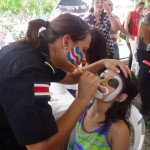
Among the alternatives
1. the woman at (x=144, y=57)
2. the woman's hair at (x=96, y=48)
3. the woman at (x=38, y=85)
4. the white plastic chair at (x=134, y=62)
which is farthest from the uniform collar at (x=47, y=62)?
the white plastic chair at (x=134, y=62)

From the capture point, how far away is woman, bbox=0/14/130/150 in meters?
0.68

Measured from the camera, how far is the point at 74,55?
920mm

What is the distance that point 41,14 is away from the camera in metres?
2.72

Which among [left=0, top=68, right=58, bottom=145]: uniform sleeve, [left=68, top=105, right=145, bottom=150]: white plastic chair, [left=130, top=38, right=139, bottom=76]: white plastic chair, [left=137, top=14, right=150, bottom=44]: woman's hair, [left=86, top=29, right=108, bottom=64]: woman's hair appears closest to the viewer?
[left=0, top=68, right=58, bottom=145]: uniform sleeve

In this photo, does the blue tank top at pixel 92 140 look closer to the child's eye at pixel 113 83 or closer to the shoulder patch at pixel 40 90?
the child's eye at pixel 113 83

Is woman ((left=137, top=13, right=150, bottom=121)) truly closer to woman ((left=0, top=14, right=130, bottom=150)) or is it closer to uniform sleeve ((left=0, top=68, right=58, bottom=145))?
woman ((left=0, top=14, right=130, bottom=150))

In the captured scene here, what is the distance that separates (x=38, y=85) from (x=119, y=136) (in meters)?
0.52

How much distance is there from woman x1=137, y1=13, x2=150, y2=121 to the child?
102 centimetres

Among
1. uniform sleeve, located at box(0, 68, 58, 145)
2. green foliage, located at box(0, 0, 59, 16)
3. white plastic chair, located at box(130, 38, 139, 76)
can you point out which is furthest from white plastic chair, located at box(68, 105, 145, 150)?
green foliage, located at box(0, 0, 59, 16)

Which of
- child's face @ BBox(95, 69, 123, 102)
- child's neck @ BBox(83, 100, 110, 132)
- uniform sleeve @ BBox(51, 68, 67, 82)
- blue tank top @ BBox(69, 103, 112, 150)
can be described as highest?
uniform sleeve @ BBox(51, 68, 67, 82)

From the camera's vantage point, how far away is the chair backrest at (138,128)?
Answer: 40.2 inches

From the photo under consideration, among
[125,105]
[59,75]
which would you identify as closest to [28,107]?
[59,75]

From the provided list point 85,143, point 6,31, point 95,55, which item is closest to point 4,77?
point 85,143

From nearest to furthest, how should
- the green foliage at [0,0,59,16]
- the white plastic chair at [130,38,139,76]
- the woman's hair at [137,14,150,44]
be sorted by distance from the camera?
1. the woman's hair at [137,14,150,44]
2. the green foliage at [0,0,59,16]
3. the white plastic chair at [130,38,139,76]
